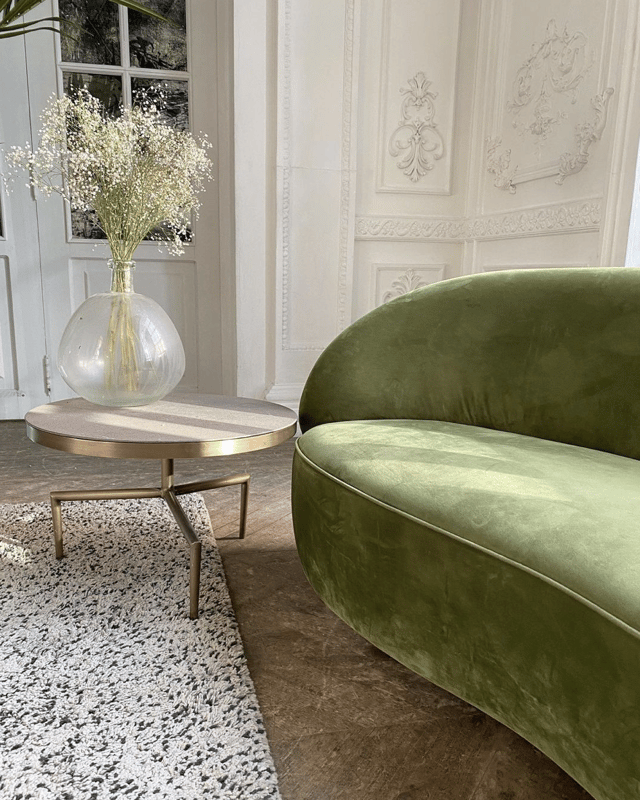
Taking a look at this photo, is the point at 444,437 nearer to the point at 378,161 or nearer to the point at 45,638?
the point at 45,638

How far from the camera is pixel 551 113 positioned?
2682 millimetres

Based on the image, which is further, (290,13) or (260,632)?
(290,13)

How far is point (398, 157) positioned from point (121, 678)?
9.10ft

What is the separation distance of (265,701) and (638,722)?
2.24 ft

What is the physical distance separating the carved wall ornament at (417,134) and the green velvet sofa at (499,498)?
185 centimetres

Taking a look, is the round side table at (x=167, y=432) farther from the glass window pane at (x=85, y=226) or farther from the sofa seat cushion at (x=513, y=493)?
the glass window pane at (x=85, y=226)

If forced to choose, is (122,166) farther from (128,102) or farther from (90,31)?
(90,31)

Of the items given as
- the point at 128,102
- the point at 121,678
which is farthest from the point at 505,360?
the point at 128,102

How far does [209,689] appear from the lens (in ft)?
3.89

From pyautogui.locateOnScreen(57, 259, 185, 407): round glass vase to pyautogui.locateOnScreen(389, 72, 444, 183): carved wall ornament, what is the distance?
6.70 ft

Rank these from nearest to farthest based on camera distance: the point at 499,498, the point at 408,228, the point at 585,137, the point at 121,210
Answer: the point at 499,498
the point at 121,210
the point at 585,137
the point at 408,228

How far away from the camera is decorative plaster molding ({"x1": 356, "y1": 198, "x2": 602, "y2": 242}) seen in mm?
2535

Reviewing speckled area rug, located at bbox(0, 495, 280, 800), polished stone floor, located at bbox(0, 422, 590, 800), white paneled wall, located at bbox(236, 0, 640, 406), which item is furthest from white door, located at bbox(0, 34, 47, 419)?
polished stone floor, located at bbox(0, 422, 590, 800)

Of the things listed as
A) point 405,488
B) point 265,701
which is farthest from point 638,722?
point 265,701
